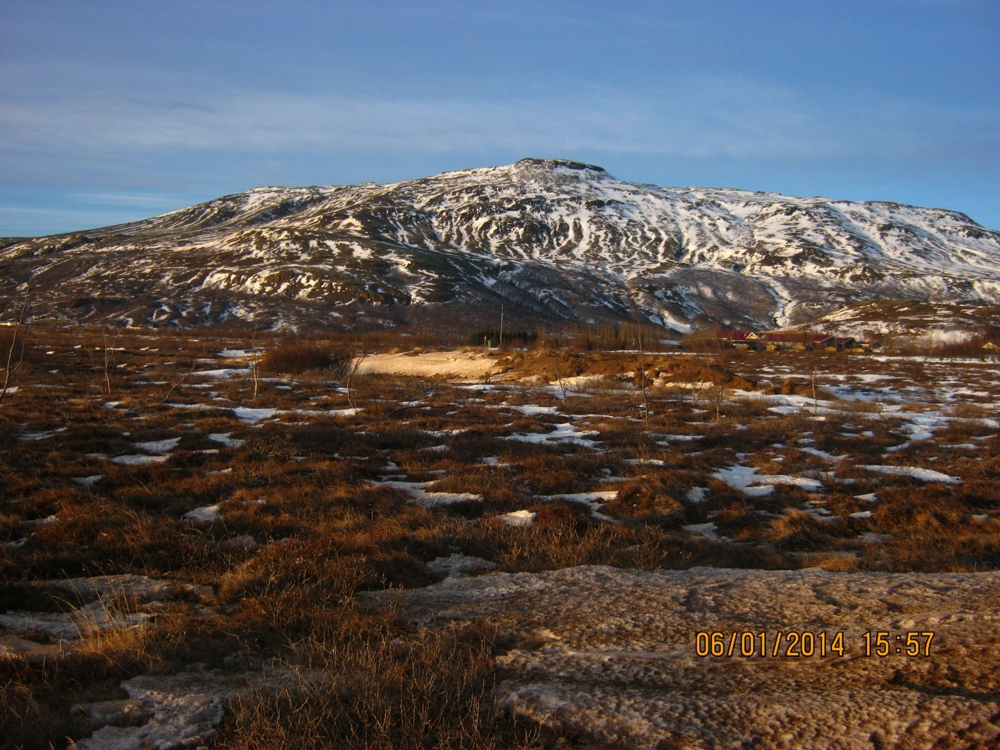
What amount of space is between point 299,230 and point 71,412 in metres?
161

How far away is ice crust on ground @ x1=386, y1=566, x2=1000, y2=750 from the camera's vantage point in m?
3.47

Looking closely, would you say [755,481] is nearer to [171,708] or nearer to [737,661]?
[737,661]

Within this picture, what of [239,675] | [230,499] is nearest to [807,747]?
[239,675]

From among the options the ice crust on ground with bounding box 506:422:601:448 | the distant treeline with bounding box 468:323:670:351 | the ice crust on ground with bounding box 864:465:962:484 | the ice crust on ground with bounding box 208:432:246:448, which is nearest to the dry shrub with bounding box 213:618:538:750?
the ice crust on ground with bounding box 208:432:246:448

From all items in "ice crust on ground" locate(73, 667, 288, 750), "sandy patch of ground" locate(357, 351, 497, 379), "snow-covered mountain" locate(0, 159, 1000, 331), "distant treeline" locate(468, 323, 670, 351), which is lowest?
"sandy patch of ground" locate(357, 351, 497, 379)

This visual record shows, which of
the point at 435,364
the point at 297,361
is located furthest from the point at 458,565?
the point at 435,364

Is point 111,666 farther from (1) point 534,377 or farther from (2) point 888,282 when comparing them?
(2) point 888,282

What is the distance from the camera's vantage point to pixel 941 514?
9680 mm

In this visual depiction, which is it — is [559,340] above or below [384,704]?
above

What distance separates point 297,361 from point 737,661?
37.0 meters

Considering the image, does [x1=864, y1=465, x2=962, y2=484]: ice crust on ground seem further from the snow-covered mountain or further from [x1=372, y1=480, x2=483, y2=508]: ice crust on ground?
the snow-covered mountain

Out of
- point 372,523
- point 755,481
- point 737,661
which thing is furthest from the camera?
point 755,481

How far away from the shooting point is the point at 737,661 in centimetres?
433
